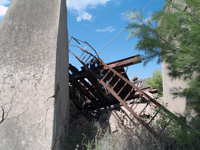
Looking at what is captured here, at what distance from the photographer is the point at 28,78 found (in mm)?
2447

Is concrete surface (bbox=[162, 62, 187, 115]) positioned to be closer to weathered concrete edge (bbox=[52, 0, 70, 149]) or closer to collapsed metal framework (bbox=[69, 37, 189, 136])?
collapsed metal framework (bbox=[69, 37, 189, 136])

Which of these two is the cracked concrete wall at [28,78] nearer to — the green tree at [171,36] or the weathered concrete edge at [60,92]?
the weathered concrete edge at [60,92]

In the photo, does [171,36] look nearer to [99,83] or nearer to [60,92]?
[60,92]

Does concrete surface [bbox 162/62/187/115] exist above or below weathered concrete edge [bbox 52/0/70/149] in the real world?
above

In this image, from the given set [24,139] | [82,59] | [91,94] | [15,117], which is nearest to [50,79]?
[15,117]

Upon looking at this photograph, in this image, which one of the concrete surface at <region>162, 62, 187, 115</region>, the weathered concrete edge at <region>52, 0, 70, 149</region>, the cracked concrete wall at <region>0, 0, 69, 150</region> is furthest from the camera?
the concrete surface at <region>162, 62, 187, 115</region>

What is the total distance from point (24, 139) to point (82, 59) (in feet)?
14.1

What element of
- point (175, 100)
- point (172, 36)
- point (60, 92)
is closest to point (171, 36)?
point (172, 36)

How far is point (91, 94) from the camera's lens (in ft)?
23.3

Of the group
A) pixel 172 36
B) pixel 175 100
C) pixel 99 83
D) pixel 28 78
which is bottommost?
pixel 28 78

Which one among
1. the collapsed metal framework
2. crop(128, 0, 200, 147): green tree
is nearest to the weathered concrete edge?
crop(128, 0, 200, 147): green tree

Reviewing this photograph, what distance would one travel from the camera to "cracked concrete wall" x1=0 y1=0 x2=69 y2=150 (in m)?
2.19

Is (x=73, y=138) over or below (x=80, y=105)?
below

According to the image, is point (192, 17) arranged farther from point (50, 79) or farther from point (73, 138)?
point (73, 138)
